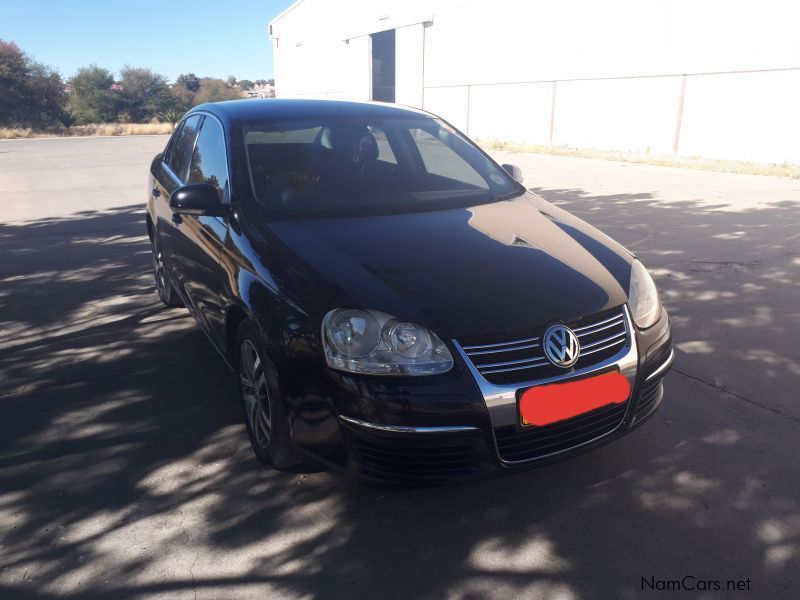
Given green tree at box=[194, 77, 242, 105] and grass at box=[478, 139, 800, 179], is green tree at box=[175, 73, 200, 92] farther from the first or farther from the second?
grass at box=[478, 139, 800, 179]

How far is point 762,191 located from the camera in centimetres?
1187

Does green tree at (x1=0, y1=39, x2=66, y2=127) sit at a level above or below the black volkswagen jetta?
above

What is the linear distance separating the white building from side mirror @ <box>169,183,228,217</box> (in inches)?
683

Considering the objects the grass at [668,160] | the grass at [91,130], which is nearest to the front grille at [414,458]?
the grass at [668,160]

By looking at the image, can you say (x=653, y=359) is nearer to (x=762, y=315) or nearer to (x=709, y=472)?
(x=709, y=472)

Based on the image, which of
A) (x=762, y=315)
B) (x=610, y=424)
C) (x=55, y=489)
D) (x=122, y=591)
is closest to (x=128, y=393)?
(x=55, y=489)

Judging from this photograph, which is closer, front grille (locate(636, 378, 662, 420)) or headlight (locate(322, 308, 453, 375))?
headlight (locate(322, 308, 453, 375))

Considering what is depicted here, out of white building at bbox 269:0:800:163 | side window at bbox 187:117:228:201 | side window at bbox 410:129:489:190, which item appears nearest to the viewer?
side window at bbox 187:117:228:201

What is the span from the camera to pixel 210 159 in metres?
3.96

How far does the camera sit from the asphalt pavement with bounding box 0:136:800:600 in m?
2.45

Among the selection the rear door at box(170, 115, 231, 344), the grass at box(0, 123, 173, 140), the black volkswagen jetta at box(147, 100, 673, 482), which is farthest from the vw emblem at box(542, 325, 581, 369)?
the grass at box(0, 123, 173, 140)

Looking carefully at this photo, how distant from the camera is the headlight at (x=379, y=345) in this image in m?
2.46

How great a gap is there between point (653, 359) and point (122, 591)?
2.30 meters

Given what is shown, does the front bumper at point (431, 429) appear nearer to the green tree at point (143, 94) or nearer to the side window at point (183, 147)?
the side window at point (183, 147)
